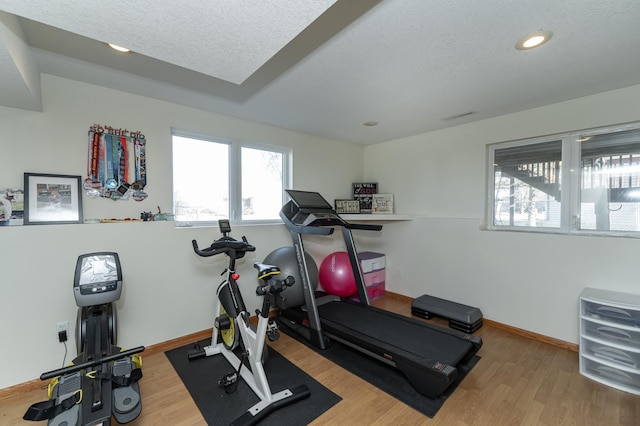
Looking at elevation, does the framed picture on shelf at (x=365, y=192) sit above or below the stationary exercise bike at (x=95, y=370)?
above

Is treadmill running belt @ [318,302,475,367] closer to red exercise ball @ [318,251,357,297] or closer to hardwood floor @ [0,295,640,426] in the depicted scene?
hardwood floor @ [0,295,640,426]

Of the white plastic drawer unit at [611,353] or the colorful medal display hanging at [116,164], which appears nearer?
the white plastic drawer unit at [611,353]

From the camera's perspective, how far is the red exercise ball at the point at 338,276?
3686 millimetres

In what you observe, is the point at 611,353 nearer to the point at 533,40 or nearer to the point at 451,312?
the point at 451,312

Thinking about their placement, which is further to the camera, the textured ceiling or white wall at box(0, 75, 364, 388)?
white wall at box(0, 75, 364, 388)

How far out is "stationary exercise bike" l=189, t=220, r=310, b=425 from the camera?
1.86m

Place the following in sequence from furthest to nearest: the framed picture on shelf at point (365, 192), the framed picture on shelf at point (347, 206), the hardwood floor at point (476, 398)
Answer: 1. the framed picture on shelf at point (365, 192)
2. the framed picture on shelf at point (347, 206)
3. the hardwood floor at point (476, 398)

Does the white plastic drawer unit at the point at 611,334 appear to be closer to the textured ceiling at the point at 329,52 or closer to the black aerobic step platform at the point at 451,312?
the black aerobic step platform at the point at 451,312

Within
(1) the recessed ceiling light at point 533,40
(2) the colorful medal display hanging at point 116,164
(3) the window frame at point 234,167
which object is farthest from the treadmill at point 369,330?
(1) the recessed ceiling light at point 533,40

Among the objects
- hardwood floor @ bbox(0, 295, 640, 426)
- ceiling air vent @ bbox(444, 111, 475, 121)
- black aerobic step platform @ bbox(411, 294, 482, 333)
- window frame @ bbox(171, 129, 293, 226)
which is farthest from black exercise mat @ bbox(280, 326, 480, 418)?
ceiling air vent @ bbox(444, 111, 475, 121)

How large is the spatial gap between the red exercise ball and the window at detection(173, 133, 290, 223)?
1.02 m

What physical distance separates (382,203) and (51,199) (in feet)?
12.5

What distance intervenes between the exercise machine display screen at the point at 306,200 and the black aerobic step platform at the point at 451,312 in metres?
1.72

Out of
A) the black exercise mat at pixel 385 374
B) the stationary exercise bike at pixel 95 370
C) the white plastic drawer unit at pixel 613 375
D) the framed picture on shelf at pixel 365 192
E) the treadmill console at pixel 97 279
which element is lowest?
the black exercise mat at pixel 385 374
